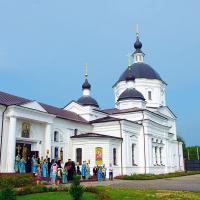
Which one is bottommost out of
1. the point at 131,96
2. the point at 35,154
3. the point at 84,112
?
the point at 35,154

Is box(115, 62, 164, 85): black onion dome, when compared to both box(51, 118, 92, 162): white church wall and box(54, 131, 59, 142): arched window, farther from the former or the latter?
box(54, 131, 59, 142): arched window

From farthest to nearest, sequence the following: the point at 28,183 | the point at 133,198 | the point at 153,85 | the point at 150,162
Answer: the point at 153,85 → the point at 150,162 → the point at 28,183 → the point at 133,198

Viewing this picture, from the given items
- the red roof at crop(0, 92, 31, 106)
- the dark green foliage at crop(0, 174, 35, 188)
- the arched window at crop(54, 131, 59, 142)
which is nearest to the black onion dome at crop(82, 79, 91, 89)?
the arched window at crop(54, 131, 59, 142)

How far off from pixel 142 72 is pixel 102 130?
14.6 meters

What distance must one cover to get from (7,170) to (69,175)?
469cm

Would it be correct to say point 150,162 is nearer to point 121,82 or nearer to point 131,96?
point 131,96

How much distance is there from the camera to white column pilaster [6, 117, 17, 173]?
75.0 ft

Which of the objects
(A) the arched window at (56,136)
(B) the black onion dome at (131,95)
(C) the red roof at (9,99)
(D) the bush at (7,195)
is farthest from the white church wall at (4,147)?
(B) the black onion dome at (131,95)

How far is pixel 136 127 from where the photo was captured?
35438 mm

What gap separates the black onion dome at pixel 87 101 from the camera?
3994 cm

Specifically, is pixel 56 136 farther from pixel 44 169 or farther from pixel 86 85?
pixel 86 85

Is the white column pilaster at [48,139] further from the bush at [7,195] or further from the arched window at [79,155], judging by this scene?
the bush at [7,195]

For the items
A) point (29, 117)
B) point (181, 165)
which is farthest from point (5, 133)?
point (181, 165)

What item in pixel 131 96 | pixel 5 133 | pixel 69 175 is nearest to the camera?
pixel 69 175
